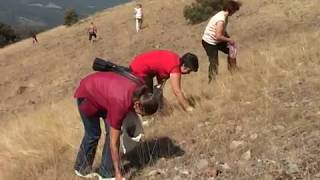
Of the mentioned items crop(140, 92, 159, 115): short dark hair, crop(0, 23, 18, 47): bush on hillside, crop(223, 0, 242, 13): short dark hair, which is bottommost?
crop(0, 23, 18, 47): bush on hillside

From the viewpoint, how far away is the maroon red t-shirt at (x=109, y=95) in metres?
5.95

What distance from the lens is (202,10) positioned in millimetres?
31984

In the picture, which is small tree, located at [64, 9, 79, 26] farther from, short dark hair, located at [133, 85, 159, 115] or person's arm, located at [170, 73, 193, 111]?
short dark hair, located at [133, 85, 159, 115]

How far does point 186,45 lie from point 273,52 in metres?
15.6

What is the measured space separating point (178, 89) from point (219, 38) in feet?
7.77

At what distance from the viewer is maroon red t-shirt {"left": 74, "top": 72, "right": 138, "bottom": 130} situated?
595cm

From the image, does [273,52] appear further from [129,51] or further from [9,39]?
[9,39]

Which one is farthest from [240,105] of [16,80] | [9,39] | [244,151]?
[9,39]

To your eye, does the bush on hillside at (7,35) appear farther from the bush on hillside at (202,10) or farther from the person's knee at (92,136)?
the person's knee at (92,136)

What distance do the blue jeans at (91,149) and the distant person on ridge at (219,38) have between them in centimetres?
379

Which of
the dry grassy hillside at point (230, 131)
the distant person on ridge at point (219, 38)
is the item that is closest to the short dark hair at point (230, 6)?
the distant person on ridge at point (219, 38)

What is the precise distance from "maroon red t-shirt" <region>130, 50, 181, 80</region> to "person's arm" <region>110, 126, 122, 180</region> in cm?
187

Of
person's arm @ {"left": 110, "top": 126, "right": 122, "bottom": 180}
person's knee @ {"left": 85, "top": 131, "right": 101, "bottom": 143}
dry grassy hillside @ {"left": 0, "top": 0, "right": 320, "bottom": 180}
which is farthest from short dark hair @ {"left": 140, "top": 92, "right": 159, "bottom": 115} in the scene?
person's knee @ {"left": 85, "top": 131, "right": 101, "bottom": 143}

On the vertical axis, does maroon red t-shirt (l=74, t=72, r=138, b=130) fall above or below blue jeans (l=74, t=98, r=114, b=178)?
above
